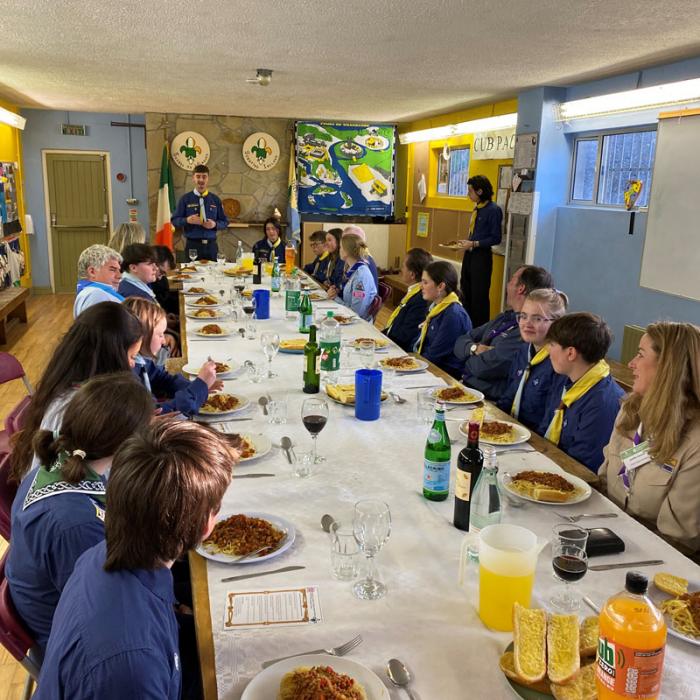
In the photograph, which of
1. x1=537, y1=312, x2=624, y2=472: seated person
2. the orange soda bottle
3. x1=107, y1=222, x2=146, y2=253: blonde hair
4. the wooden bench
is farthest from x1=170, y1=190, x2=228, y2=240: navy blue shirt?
the orange soda bottle

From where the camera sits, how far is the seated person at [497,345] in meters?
3.39

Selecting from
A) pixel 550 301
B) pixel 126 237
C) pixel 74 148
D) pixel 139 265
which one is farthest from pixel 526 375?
pixel 74 148

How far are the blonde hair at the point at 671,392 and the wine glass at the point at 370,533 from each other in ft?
3.20

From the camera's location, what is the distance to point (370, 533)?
58.0 inches

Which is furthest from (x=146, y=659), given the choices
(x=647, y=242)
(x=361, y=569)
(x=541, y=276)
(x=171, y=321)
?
(x=647, y=242)

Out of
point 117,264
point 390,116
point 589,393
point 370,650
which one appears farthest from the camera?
point 390,116

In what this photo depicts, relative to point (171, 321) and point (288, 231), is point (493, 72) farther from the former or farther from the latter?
point (288, 231)

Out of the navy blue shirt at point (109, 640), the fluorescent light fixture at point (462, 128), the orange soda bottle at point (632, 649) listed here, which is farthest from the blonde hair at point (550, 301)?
the fluorescent light fixture at point (462, 128)

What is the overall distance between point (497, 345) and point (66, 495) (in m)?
2.43

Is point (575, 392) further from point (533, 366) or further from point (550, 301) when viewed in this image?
point (550, 301)

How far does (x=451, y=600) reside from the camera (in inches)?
56.1

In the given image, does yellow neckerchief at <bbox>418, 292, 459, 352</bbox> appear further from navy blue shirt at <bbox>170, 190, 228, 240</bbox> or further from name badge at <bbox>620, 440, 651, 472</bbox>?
navy blue shirt at <bbox>170, 190, 228, 240</bbox>

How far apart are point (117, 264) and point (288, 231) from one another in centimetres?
695

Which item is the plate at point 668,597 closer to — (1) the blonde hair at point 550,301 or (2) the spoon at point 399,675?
(2) the spoon at point 399,675
